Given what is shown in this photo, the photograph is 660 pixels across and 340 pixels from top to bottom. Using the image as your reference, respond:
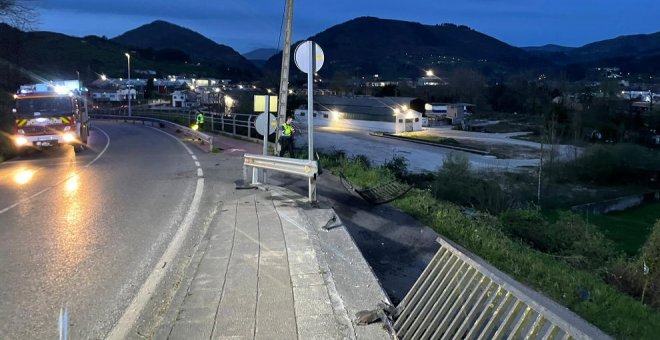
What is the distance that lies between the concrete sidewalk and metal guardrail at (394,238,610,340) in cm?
35

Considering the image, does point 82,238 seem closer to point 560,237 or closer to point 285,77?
point 285,77

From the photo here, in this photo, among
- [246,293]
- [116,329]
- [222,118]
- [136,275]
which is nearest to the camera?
[116,329]

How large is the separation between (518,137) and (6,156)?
226 ft

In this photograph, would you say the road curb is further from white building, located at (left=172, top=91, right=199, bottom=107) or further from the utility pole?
white building, located at (left=172, top=91, right=199, bottom=107)

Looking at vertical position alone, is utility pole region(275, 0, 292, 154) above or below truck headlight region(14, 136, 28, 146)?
above

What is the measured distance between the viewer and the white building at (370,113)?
258 feet

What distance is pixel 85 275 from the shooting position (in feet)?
19.7

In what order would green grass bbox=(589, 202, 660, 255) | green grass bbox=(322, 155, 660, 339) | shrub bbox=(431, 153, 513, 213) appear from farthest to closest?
1. shrub bbox=(431, 153, 513, 213)
2. green grass bbox=(589, 202, 660, 255)
3. green grass bbox=(322, 155, 660, 339)

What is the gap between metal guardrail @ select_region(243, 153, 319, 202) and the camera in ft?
29.7

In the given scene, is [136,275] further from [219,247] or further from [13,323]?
[13,323]

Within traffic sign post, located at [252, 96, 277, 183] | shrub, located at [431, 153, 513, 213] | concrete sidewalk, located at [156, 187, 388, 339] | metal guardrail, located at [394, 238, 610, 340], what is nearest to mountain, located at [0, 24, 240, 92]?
traffic sign post, located at [252, 96, 277, 183]

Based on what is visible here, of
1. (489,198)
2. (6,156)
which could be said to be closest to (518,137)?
(489,198)

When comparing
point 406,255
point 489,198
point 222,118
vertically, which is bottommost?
point 489,198

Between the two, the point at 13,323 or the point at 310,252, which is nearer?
the point at 13,323
